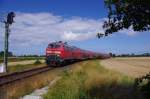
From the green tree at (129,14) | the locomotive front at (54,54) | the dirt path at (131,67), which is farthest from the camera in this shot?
the locomotive front at (54,54)

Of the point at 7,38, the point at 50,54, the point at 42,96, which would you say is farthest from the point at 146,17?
the point at 50,54

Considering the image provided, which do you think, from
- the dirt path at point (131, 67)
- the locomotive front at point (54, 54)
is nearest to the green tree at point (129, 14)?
the dirt path at point (131, 67)

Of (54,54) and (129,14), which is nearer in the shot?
(129,14)

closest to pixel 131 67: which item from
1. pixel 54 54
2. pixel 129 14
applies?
pixel 54 54

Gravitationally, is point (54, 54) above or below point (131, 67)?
above

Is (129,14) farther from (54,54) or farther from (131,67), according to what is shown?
(131,67)

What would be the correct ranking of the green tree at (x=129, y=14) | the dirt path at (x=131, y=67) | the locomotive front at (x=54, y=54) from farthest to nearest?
the locomotive front at (x=54, y=54), the dirt path at (x=131, y=67), the green tree at (x=129, y=14)

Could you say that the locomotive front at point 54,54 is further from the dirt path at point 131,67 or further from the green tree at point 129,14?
the green tree at point 129,14

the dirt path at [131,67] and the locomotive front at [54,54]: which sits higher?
the locomotive front at [54,54]

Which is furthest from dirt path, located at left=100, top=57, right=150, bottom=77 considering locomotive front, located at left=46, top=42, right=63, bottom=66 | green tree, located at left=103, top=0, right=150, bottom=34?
green tree, located at left=103, top=0, right=150, bottom=34

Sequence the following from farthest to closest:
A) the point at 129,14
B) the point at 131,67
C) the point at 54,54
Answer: the point at 131,67 → the point at 54,54 → the point at 129,14

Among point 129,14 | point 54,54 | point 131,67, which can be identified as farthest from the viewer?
point 131,67

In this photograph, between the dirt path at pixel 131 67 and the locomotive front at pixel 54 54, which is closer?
the dirt path at pixel 131 67

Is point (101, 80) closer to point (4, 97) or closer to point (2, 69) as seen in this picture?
point (4, 97)
